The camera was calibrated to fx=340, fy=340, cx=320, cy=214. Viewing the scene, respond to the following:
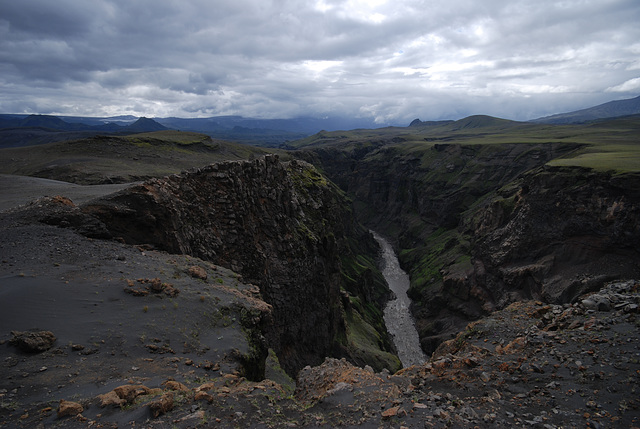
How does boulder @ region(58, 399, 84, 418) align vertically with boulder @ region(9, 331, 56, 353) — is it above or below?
below

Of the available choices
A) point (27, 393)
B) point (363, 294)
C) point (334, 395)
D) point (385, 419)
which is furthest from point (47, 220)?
point (363, 294)

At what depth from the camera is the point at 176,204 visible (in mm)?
22750

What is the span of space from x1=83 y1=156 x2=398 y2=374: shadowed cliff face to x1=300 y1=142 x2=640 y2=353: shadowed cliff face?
33.5 m

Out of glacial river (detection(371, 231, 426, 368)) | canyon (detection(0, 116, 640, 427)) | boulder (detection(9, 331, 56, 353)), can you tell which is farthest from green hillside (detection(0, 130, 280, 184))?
glacial river (detection(371, 231, 426, 368))

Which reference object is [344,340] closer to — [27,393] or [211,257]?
[211,257]

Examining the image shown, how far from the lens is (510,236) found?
61.4 meters

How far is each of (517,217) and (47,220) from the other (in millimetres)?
66460

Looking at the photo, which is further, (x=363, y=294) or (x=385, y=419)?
(x=363, y=294)

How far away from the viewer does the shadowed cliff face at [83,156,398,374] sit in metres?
20.9

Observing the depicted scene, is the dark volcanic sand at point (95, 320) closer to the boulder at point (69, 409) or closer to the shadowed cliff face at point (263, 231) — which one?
the boulder at point (69, 409)

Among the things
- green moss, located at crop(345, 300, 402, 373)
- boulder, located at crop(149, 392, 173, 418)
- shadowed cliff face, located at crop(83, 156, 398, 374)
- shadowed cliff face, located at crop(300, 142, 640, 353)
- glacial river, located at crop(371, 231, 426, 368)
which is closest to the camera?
boulder, located at crop(149, 392, 173, 418)

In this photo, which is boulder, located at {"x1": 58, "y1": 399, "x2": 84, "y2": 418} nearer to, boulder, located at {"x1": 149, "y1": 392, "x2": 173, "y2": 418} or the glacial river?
boulder, located at {"x1": 149, "y1": 392, "x2": 173, "y2": 418}

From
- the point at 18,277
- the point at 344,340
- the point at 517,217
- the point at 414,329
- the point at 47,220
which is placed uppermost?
the point at 47,220

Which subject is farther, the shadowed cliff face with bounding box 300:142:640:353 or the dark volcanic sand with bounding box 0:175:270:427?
the shadowed cliff face with bounding box 300:142:640:353
